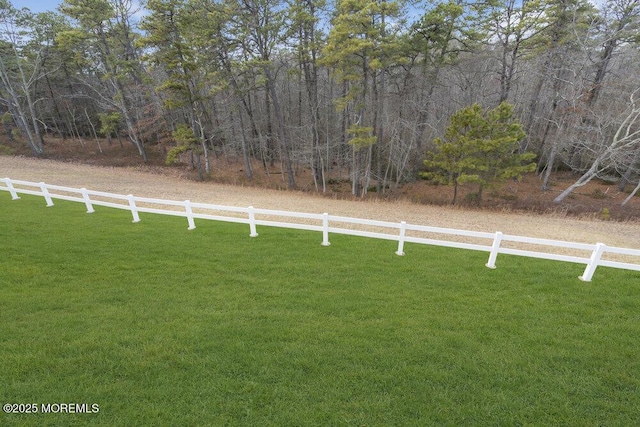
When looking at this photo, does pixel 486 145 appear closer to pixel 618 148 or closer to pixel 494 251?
pixel 618 148

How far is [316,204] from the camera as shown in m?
16.7

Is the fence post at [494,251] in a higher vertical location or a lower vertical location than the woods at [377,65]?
lower

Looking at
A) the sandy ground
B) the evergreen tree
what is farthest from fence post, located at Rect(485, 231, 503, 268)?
the evergreen tree

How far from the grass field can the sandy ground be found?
686 cm

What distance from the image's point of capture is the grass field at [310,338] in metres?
3.24

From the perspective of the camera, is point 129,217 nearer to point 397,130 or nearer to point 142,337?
point 142,337

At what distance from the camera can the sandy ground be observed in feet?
41.3

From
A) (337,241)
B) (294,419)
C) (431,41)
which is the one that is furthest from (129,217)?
(431,41)

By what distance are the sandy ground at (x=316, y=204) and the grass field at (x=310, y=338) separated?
6.86 meters

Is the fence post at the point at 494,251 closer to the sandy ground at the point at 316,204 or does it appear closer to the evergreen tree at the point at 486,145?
the sandy ground at the point at 316,204

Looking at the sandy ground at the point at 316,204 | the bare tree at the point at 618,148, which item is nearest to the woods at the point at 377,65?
the bare tree at the point at 618,148

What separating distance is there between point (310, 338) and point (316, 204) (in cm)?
1262

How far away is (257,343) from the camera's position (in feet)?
13.6

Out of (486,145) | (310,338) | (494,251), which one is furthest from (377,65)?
(310,338)
